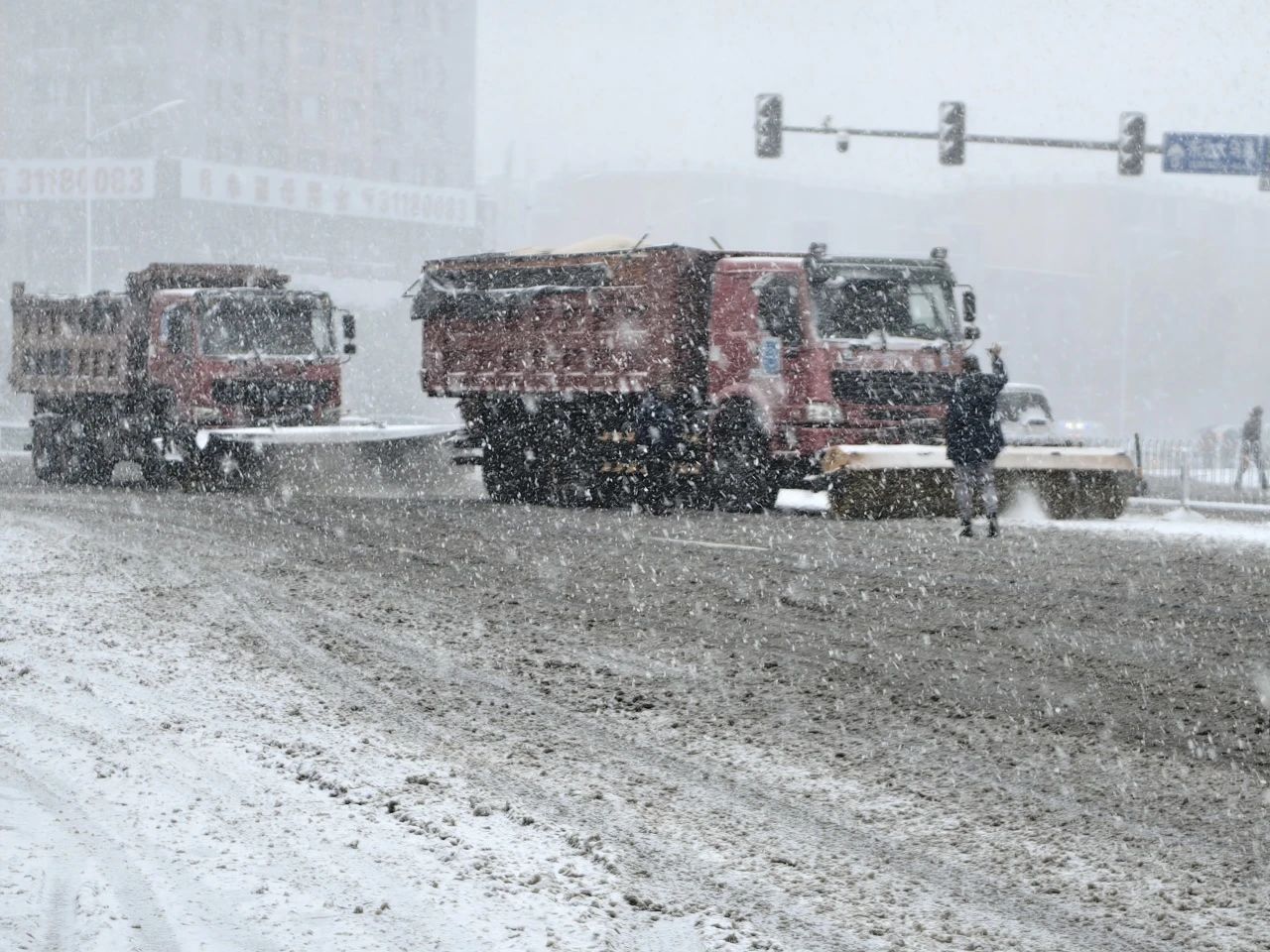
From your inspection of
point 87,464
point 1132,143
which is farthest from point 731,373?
point 87,464

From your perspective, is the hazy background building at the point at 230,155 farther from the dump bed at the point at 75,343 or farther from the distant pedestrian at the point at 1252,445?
the distant pedestrian at the point at 1252,445

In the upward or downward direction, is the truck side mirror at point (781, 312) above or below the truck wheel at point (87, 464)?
above

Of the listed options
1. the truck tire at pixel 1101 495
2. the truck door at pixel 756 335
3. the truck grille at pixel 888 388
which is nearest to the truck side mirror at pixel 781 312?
the truck door at pixel 756 335

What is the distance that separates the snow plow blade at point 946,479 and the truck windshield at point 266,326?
27.9 ft

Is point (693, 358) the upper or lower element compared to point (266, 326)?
lower

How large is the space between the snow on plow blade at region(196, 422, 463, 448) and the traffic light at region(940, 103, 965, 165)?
9.22m

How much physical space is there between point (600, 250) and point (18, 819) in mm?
14740

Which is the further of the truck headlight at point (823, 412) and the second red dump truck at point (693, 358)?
the second red dump truck at point (693, 358)

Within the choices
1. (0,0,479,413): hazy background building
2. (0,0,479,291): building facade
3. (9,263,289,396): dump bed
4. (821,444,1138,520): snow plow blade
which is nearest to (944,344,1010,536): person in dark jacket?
(821,444,1138,520): snow plow blade

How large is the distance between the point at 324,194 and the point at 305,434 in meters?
61.5

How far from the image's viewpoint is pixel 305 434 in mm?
21312

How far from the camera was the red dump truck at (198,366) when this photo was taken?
2184 cm

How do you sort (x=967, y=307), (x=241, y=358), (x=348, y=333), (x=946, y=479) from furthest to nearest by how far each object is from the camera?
(x=348, y=333)
(x=241, y=358)
(x=967, y=307)
(x=946, y=479)

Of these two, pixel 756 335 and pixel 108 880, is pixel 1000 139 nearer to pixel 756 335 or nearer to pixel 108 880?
pixel 756 335
